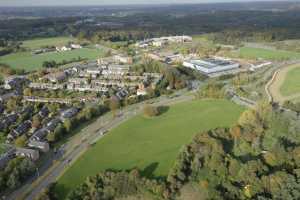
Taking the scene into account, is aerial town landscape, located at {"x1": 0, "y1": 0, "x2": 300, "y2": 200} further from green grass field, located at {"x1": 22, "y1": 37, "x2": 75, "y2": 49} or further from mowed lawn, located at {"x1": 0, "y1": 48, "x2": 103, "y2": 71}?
green grass field, located at {"x1": 22, "y1": 37, "x2": 75, "y2": 49}

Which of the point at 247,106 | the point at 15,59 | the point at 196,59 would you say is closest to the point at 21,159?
the point at 247,106

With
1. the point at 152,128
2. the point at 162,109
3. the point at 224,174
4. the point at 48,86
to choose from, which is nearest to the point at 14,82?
the point at 48,86

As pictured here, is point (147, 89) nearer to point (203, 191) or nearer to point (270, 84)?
point (270, 84)

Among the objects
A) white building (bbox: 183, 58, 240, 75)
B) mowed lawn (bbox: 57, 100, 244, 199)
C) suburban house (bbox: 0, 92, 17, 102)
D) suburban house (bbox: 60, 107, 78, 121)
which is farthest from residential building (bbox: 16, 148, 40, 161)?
white building (bbox: 183, 58, 240, 75)

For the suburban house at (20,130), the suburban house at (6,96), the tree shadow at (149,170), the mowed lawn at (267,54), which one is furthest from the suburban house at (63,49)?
the tree shadow at (149,170)

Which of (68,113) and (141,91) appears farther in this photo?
(141,91)

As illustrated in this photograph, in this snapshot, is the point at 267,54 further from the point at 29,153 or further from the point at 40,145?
the point at 29,153

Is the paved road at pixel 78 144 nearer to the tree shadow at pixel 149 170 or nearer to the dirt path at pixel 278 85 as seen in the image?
the tree shadow at pixel 149 170
